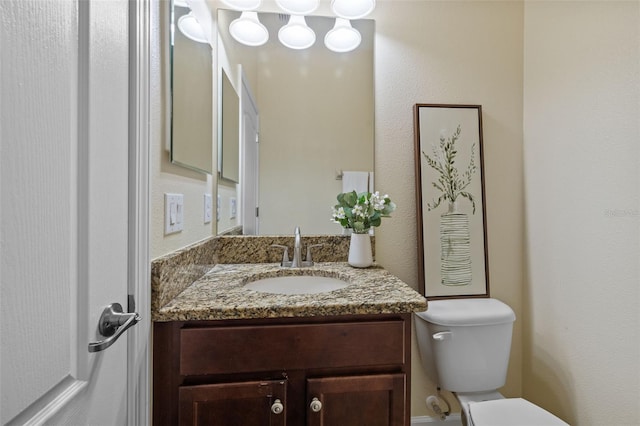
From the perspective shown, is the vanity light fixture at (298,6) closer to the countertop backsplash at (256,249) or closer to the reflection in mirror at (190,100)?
the reflection in mirror at (190,100)

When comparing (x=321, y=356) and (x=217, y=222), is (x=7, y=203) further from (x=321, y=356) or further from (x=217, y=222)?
(x=217, y=222)

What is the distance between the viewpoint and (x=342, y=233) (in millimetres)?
1533

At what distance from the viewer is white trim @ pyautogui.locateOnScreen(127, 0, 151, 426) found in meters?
0.73

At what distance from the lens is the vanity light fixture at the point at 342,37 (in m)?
1.52

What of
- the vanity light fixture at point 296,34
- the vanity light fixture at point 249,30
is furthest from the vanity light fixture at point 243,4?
the vanity light fixture at point 296,34

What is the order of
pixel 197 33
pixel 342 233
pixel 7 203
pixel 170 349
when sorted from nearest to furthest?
pixel 7 203 → pixel 170 349 → pixel 197 33 → pixel 342 233

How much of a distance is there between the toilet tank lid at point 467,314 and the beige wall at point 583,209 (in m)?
0.29

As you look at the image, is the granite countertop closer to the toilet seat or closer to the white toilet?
the white toilet

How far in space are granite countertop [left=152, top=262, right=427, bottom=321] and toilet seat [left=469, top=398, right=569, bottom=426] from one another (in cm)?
54

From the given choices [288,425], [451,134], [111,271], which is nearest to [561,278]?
[451,134]

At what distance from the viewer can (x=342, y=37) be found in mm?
1521

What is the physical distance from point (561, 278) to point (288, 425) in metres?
1.29

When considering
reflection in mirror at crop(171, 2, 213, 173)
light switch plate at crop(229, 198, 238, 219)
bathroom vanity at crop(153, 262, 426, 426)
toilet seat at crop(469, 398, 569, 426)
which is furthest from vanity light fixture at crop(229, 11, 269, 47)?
toilet seat at crop(469, 398, 569, 426)

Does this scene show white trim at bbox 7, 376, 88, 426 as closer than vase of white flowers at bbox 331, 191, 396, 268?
Yes
